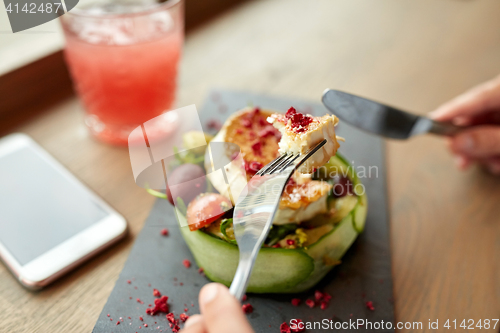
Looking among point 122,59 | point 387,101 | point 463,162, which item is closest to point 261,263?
point 122,59

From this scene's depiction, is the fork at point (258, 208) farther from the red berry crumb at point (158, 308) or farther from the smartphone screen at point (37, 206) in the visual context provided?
the smartphone screen at point (37, 206)

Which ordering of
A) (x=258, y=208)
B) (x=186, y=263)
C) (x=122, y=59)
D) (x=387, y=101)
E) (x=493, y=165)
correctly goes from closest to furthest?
(x=258, y=208) < (x=186, y=263) < (x=122, y=59) < (x=493, y=165) < (x=387, y=101)

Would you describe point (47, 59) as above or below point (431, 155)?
above

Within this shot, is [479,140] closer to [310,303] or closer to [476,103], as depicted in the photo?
[476,103]

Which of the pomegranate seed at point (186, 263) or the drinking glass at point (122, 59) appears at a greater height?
the drinking glass at point (122, 59)

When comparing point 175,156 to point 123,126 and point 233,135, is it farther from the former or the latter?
point 123,126

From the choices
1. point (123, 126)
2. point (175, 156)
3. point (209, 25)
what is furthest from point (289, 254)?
point (209, 25)

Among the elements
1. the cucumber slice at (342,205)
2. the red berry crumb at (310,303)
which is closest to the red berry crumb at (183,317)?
the red berry crumb at (310,303)
